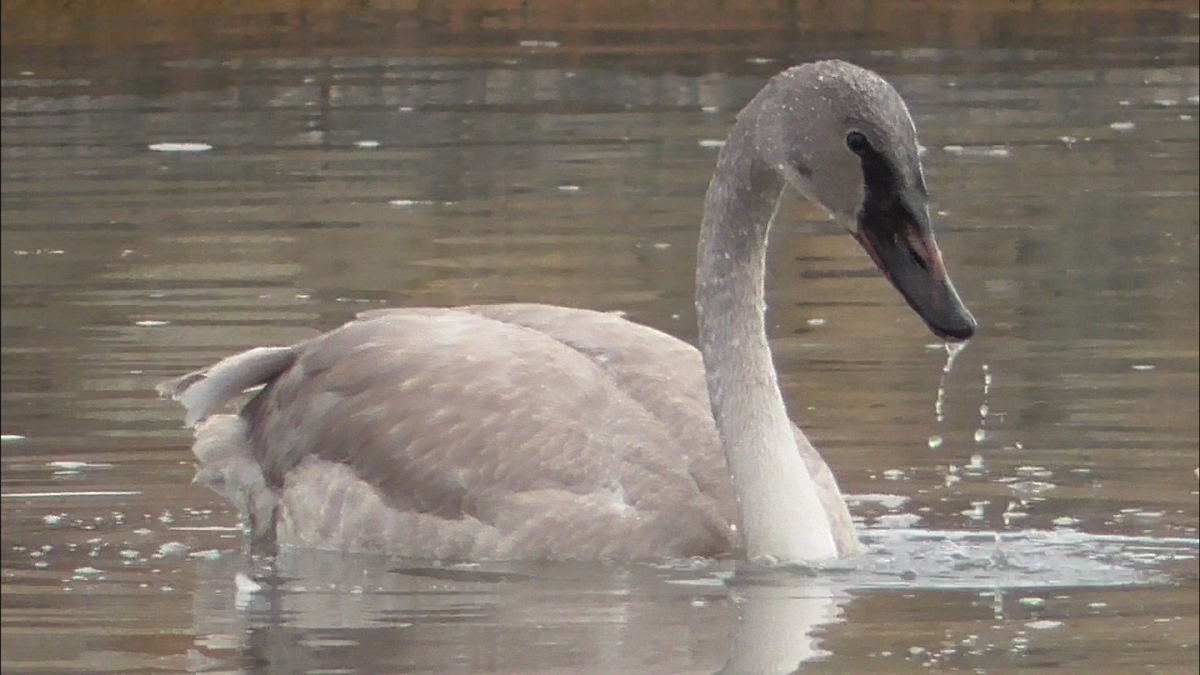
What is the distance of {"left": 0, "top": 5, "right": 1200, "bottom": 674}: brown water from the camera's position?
1036 centimetres

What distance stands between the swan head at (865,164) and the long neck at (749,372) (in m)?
0.21

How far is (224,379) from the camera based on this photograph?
490 inches

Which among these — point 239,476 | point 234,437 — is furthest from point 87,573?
point 234,437

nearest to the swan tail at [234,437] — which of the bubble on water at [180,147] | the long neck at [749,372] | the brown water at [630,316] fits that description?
the brown water at [630,316]

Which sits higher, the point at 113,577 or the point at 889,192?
the point at 889,192

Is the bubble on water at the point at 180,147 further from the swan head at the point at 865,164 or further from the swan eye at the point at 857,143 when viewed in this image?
the swan eye at the point at 857,143

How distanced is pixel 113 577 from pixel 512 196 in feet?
36.3

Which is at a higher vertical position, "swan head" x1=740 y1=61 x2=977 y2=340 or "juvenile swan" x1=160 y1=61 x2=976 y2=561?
"swan head" x1=740 y1=61 x2=977 y2=340

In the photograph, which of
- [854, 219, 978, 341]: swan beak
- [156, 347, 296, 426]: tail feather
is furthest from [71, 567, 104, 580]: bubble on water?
[854, 219, 978, 341]: swan beak

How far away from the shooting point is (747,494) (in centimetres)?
1111

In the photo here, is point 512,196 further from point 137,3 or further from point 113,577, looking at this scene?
point 137,3

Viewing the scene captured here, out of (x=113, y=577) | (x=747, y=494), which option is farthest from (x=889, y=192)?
(x=113, y=577)

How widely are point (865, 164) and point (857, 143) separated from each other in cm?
9

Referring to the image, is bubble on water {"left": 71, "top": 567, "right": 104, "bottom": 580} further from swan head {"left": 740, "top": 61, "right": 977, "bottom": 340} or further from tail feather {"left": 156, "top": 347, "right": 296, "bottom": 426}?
swan head {"left": 740, "top": 61, "right": 977, "bottom": 340}
